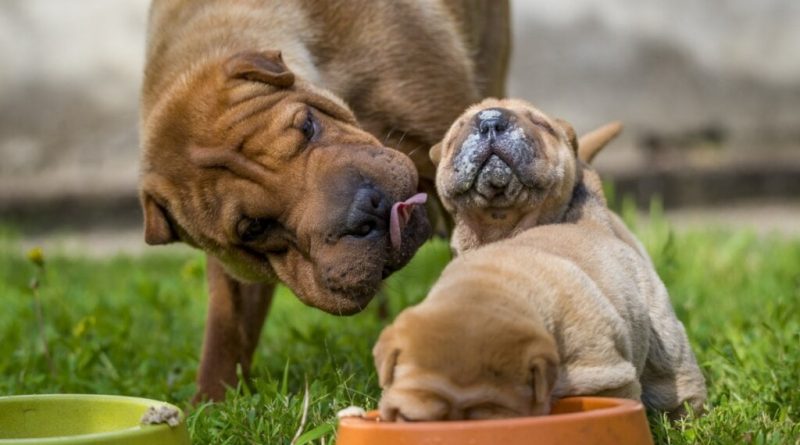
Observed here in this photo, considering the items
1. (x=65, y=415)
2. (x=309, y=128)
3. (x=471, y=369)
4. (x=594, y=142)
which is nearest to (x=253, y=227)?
(x=309, y=128)

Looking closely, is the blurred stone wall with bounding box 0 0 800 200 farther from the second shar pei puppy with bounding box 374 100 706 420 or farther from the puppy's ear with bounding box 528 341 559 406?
the puppy's ear with bounding box 528 341 559 406

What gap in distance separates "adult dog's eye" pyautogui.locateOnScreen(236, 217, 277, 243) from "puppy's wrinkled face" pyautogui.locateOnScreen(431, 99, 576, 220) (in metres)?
0.44

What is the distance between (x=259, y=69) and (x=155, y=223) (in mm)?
452

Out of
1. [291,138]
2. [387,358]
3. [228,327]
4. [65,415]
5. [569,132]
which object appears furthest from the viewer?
[228,327]

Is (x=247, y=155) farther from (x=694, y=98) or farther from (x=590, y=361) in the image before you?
(x=694, y=98)

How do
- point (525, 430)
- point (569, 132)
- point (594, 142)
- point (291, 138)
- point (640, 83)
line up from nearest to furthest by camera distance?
point (525, 430)
point (569, 132)
point (291, 138)
point (594, 142)
point (640, 83)

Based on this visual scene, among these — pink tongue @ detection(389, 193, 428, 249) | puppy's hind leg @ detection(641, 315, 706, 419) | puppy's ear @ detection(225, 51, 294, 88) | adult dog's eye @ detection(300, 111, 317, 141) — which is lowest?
puppy's hind leg @ detection(641, 315, 706, 419)

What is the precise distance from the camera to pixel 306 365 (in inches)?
126

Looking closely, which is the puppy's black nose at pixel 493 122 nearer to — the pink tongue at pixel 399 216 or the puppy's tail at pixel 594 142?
the pink tongue at pixel 399 216

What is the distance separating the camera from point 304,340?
341 centimetres

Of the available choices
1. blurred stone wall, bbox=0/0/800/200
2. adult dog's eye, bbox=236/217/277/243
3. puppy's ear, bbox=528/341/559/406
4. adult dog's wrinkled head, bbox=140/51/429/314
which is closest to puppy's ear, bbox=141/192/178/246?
Answer: adult dog's wrinkled head, bbox=140/51/429/314

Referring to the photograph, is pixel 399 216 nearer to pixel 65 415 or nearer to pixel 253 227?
pixel 253 227

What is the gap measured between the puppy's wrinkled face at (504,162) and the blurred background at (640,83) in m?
3.60

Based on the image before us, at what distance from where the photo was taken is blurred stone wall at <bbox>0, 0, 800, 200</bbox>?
6070 mm
